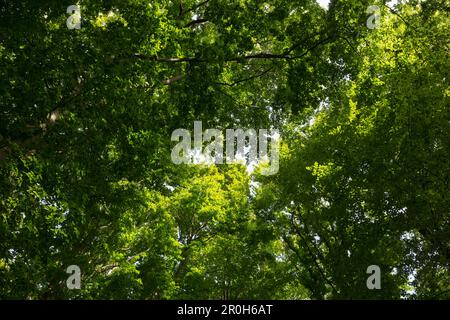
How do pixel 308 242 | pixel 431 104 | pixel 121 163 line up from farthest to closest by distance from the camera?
pixel 308 242, pixel 431 104, pixel 121 163

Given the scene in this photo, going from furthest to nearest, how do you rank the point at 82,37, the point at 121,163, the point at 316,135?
the point at 316,135 < the point at 121,163 < the point at 82,37

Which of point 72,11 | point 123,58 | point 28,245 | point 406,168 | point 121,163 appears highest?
point 72,11

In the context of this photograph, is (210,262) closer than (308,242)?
No

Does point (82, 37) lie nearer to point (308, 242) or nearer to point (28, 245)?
point (28, 245)

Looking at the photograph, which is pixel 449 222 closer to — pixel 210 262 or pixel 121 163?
pixel 121 163

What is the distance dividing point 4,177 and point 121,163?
2493 millimetres

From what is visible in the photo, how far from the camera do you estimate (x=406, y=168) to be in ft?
46.0

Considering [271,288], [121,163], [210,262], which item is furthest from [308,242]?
[121,163]

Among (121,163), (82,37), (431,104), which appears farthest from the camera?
(431,104)
